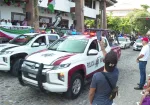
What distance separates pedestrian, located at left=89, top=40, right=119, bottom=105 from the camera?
3.27 m

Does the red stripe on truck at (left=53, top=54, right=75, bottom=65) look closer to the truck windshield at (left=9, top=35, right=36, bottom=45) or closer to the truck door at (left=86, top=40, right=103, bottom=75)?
the truck door at (left=86, top=40, right=103, bottom=75)

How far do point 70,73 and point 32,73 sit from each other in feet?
3.19

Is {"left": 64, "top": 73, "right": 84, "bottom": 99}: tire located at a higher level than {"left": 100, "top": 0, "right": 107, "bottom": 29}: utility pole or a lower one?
lower

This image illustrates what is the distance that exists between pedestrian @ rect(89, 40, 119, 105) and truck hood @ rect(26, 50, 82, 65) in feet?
8.86

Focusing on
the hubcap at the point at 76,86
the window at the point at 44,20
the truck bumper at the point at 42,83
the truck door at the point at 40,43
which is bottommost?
the hubcap at the point at 76,86

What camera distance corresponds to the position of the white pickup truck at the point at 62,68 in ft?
19.1

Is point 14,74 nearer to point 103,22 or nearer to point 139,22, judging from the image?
point 103,22

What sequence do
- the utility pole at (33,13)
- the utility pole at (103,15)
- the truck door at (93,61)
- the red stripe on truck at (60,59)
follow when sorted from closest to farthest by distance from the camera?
1. the red stripe on truck at (60,59)
2. the truck door at (93,61)
3. the utility pole at (33,13)
4. the utility pole at (103,15)

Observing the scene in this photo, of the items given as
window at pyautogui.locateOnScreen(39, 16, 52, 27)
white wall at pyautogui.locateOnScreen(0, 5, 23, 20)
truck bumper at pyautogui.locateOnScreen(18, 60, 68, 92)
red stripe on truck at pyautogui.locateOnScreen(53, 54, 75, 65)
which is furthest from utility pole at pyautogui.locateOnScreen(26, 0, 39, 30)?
truck bumper at pyautogui.locateOnScreen(18, 60, 68, 92)

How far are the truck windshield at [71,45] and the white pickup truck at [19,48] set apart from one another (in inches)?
67.1

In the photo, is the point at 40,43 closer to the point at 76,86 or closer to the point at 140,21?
the point at 76,86

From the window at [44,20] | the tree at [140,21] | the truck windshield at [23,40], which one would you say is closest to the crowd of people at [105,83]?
the truck windshield at [23,40]

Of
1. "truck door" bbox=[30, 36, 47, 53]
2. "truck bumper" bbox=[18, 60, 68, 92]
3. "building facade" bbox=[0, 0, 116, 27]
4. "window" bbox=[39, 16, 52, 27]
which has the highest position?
"building facade" bbox=[0, 0, 116, 27]

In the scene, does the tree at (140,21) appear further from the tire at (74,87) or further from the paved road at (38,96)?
the tire at (74,87)
